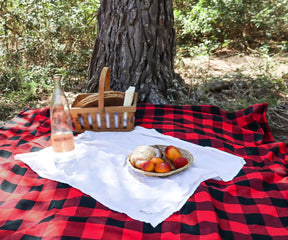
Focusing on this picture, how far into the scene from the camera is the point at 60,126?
188 cm

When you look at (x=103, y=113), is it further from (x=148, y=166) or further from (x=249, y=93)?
(x=249, y=93)

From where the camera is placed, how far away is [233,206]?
5.27 feet

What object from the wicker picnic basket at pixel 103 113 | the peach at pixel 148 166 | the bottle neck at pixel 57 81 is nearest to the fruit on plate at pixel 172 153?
the peach at pixel 148 166

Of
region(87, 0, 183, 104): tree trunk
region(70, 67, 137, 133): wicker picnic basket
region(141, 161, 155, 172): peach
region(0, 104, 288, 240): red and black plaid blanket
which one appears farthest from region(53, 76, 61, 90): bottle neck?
region(87, 0, 183, 104): tree trunk

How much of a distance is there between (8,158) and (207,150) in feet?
4.19

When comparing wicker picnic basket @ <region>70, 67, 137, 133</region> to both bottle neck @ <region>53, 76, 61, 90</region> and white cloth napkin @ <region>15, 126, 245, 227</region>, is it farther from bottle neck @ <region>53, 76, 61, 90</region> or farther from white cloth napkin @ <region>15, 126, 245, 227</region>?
bottle neck @ <region>53, 76, 61, 90</region>

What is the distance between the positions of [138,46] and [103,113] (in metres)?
1.04

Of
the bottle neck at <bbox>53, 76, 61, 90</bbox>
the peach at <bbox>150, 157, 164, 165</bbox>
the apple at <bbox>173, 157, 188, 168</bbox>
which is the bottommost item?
the apple at <bbox>173, 157, 188, 168</bbox>

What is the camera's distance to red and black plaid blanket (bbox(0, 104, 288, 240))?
4.58 ft

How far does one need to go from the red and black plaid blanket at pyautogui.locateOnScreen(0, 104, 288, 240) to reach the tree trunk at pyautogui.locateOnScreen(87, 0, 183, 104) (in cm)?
97

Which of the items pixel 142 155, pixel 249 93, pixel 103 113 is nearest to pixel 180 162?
pixel 142 155

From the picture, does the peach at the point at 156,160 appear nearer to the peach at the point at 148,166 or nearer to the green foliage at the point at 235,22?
the peach at the point at 148,166

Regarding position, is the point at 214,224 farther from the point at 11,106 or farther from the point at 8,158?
the point at 11,106

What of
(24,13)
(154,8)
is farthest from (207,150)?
(24,13)
